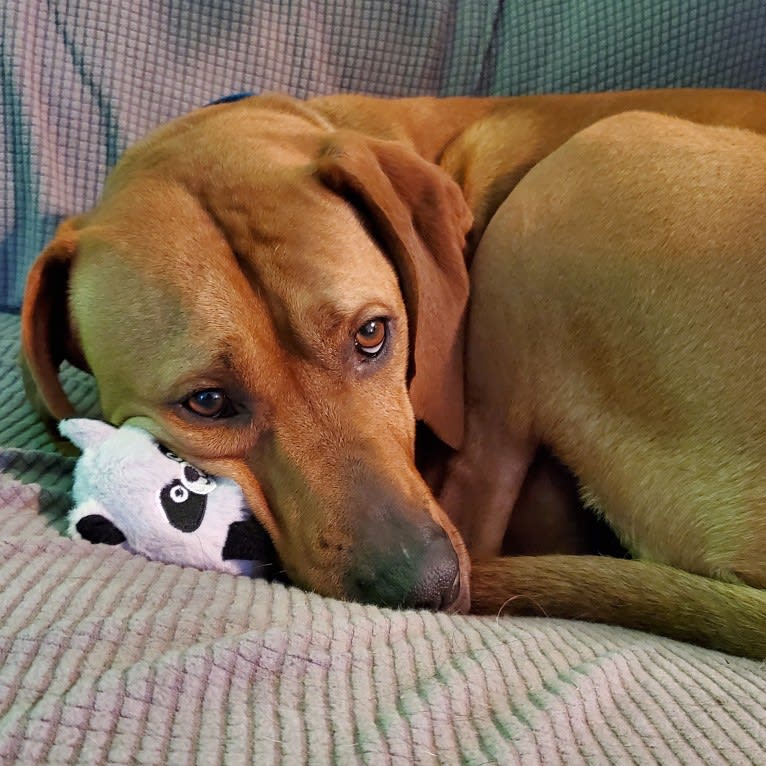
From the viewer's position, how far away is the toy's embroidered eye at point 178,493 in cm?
148

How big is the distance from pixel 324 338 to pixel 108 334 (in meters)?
0.50

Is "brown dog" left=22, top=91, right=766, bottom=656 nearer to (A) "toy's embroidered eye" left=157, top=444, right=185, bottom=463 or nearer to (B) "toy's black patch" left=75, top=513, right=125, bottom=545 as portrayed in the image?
(A) "toy's embroidered eye" left=157, top=444, right=185, bottom=463

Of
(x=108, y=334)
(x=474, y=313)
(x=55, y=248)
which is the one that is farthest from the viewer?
(x=474, y=313)

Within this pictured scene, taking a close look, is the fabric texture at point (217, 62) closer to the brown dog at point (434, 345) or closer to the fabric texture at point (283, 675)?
the brown dog at point (434, 345)

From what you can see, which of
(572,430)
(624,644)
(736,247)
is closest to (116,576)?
(624,644)

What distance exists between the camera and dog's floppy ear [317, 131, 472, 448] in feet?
5.89

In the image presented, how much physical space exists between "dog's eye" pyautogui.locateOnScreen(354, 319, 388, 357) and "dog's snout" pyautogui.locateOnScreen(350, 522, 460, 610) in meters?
0.44

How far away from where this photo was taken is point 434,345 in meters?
1.84

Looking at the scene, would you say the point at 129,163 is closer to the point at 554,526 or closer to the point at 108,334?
the point at 108,334

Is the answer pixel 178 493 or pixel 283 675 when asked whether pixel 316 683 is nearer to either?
pixel 283 675

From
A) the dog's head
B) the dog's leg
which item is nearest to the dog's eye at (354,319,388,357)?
the dog's head

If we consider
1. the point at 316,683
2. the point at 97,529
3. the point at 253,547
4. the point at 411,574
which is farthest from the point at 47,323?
the point at 316,683

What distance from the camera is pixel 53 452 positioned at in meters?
1.86

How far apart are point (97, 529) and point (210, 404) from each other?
1.08 ft
